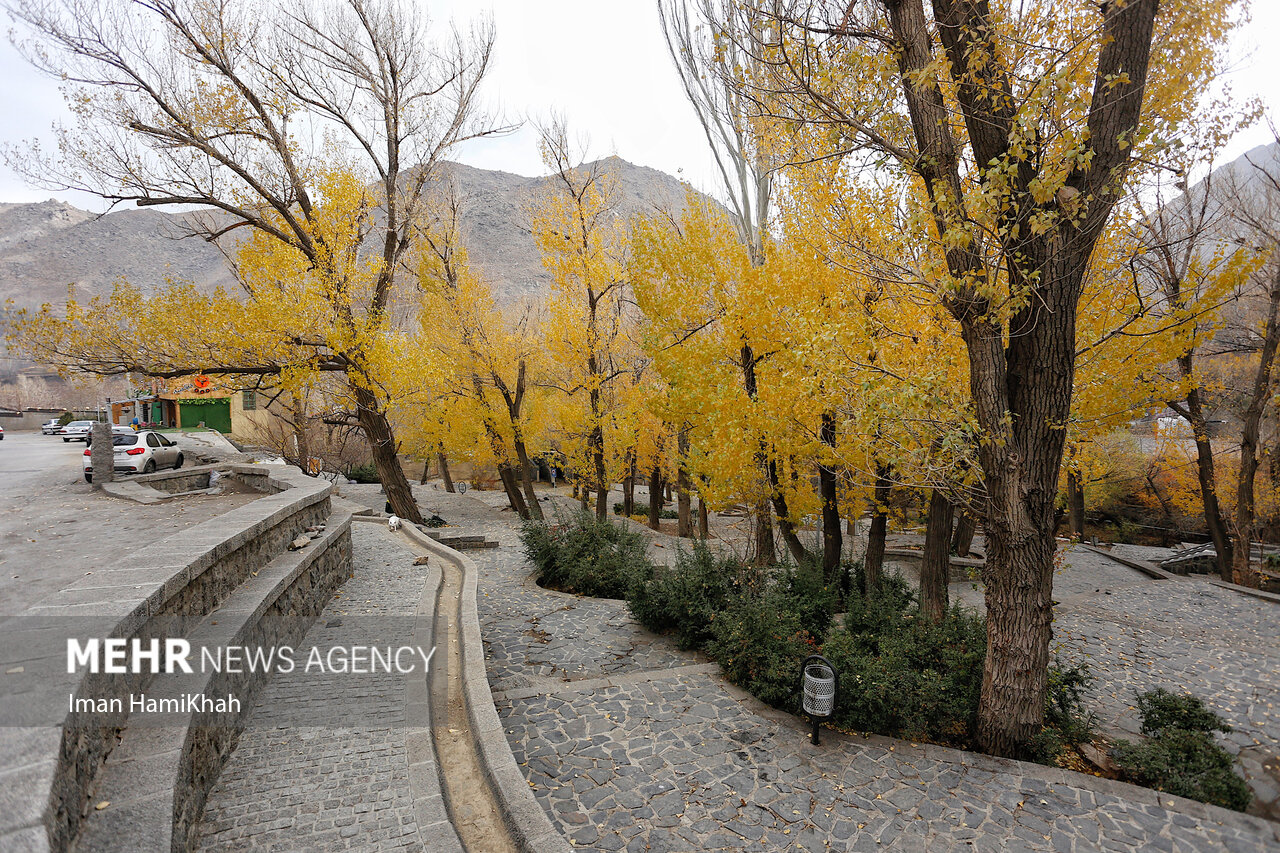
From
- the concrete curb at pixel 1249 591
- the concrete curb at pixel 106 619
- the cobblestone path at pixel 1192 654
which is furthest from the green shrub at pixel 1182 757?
the concrete curb at pixel 1249 591

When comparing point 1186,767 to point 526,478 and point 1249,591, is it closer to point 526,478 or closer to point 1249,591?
point 1249,591

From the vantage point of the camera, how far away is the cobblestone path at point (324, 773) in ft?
11.4

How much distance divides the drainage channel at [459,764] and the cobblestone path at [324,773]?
0.19 meters

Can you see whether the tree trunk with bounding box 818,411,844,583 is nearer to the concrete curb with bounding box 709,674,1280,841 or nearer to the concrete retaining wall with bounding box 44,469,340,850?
the concrete curb with bounding box 709,674,1280,841

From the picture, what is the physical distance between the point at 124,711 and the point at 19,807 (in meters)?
1.40

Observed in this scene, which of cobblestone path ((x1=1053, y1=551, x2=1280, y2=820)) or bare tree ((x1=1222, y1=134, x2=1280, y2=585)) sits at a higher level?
bare tree ((x1=1222, y1=134, x2=1280, y2=585))

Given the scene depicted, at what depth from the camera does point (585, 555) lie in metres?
11.3

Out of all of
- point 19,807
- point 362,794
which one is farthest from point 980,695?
point 19,807

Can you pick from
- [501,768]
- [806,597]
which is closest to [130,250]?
[806,597]

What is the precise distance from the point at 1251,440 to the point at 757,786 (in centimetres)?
1673

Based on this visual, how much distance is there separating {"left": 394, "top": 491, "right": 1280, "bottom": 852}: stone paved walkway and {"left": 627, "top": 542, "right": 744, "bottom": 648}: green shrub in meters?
0.98

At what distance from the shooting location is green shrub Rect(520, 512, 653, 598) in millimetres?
10773

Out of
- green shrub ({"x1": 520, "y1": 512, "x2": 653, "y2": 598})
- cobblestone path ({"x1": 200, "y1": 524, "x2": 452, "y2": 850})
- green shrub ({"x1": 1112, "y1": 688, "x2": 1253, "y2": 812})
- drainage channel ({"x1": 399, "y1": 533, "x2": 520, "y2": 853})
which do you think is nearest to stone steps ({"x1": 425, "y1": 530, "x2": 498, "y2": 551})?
green shrub ({"x1": 520, "y1": 512, "x2": 653, "y2": 598})

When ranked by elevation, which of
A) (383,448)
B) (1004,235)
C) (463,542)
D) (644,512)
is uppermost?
(1004,235)
